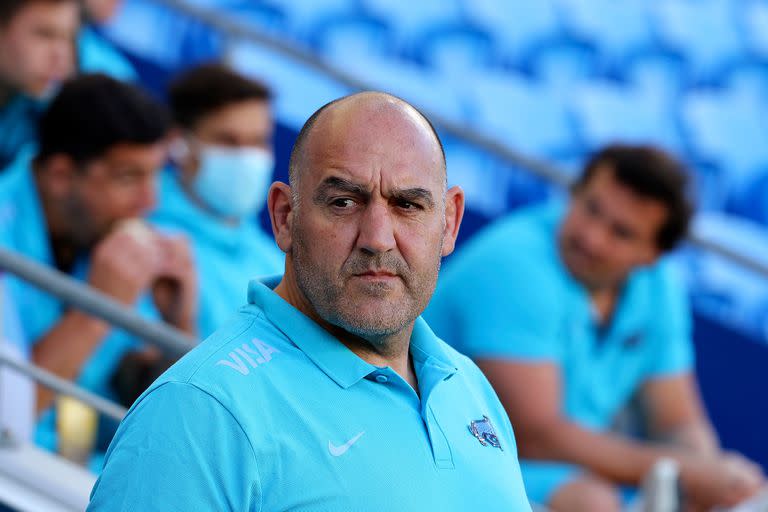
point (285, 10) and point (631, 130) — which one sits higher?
point (285, 10)

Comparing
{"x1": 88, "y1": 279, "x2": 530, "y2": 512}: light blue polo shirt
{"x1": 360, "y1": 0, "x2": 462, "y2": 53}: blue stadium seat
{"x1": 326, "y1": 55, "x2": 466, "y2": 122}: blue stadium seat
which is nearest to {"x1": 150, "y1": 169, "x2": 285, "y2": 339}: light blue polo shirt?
{"x1": 326, "y1": 55, "x2": 466, "y2": 122}: blue stadium seat

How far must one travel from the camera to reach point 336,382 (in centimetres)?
114

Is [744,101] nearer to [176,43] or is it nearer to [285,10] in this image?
[285,10]

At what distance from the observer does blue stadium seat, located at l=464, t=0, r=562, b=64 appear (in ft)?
18.0

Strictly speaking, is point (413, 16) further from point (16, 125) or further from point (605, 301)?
point (16, 125)

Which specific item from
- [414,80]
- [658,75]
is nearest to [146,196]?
[414,80]

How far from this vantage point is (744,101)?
600 cm

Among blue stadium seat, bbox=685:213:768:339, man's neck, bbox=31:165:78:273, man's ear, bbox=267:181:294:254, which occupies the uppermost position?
man's ear, bbox=267:181:294:254

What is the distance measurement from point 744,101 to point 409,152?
204 inches

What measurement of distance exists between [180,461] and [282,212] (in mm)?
317

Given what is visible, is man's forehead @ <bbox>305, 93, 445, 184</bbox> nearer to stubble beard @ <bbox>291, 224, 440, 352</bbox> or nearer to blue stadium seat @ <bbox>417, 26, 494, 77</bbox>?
stubble beard @ <bbox>291, 224, 440, 352</bbox>

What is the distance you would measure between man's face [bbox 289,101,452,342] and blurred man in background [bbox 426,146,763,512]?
181 centimetres

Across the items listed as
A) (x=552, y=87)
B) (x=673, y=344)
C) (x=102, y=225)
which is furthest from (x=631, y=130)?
(x=102, y=225)

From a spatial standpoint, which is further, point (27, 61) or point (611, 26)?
point (611, 26)
